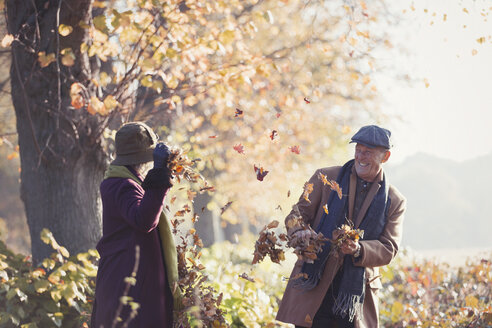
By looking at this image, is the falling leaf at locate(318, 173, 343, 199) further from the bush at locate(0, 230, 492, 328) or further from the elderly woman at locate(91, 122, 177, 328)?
the elderly woman at locate(91, 122, 177, 328)

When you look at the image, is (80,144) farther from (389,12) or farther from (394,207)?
(389,12)

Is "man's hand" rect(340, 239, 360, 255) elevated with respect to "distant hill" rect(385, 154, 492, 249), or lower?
lower

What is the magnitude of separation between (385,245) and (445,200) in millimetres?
49709

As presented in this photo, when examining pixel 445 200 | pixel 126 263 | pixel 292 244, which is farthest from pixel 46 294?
pixel 445 200

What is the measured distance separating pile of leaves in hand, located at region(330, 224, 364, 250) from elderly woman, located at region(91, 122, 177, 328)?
3.45 feet

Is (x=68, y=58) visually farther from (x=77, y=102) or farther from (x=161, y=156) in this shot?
(x=161, y=156)

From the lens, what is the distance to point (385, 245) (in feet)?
12.2

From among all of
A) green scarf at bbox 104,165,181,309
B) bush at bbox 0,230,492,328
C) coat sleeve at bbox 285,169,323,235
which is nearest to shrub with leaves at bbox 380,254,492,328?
bush at bbox 0,230,492,328

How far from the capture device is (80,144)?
219 inches

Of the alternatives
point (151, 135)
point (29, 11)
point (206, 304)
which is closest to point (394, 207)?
point (206, 304)

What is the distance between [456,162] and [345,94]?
135ft

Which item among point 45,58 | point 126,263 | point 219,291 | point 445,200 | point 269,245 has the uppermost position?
point 445,200

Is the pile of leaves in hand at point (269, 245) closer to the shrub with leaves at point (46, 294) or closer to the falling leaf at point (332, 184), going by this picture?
the falling leaf at point (332, 184)

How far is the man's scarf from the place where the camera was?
3551 millimetres
